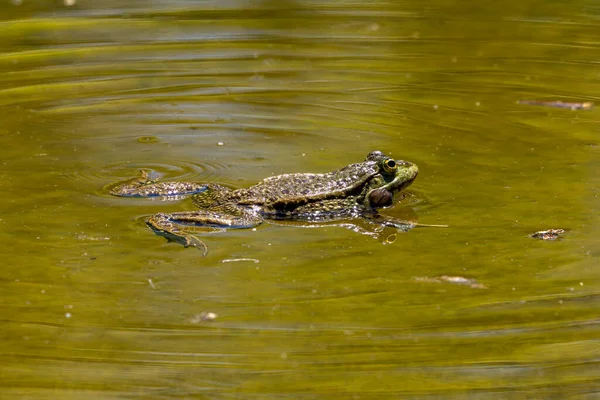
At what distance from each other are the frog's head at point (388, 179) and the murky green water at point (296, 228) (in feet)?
0.59

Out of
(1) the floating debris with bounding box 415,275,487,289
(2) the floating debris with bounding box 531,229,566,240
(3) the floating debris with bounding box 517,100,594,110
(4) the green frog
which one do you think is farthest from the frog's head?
(3) the floating debris with bounding box 517,100,594,110

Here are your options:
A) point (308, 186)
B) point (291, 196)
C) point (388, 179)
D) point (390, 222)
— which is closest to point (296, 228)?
point (291, 196)

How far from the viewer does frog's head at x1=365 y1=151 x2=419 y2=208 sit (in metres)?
6.18

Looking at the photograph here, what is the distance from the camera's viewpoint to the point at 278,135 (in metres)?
7.47

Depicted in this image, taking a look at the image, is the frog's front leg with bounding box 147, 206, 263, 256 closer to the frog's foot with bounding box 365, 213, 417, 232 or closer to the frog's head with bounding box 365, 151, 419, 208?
the frog's foot with bounding box 365, 213, 417, 232

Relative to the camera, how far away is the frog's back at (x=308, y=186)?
5879mm

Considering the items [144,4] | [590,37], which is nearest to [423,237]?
[590,37]

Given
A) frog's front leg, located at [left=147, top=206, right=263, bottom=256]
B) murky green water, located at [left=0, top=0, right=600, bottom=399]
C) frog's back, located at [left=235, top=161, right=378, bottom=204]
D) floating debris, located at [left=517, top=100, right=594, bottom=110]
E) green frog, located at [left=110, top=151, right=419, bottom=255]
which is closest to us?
murky green water, located at [left=0, top=0, right=600, bottom=399]

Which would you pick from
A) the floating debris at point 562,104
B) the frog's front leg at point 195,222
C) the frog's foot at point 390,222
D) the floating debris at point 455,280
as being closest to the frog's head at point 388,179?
the frog's foot at point 390,222

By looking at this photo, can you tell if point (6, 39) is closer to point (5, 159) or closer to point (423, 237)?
point (5, 159)

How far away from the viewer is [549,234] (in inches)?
213

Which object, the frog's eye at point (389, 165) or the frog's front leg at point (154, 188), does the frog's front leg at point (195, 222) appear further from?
the frog's eye at point (389, 165)

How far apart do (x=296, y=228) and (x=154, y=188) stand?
112 centimetres

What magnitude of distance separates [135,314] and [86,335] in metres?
0.28
